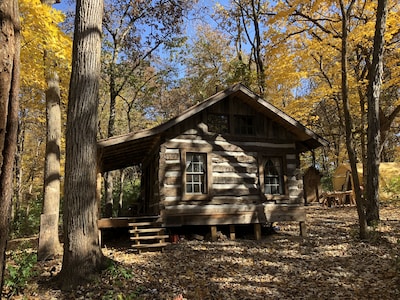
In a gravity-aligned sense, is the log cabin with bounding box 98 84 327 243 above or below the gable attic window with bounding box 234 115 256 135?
below

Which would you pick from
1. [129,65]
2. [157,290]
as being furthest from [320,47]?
[157,290]

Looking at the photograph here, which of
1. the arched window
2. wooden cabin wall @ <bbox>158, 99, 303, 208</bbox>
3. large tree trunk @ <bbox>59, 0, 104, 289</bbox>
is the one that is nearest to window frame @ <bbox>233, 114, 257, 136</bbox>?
wooden cabin wall @ <bbox>158, 99, 303, 208</bbox>

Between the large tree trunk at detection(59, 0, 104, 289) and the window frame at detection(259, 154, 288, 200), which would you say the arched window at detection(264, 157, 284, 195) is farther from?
the large tree trunk at detection(59, 0, 104, 289)

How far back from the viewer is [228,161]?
12.9 meters

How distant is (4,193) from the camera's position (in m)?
2.67

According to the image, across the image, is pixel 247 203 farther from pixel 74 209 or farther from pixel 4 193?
pixel 4 193

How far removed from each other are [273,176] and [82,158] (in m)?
8.85

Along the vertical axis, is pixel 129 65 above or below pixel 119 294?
above

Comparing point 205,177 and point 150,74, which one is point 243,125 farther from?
point 150,74

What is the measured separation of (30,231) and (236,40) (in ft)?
64.9

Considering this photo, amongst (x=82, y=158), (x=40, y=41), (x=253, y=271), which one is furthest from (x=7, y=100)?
(x=40, y=41)

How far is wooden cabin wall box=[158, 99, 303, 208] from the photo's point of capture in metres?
12.1

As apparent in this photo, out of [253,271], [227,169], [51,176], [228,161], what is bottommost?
[253,271]

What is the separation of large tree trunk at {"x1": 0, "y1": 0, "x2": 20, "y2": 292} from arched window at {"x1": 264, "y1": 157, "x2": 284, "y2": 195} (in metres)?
11.7
